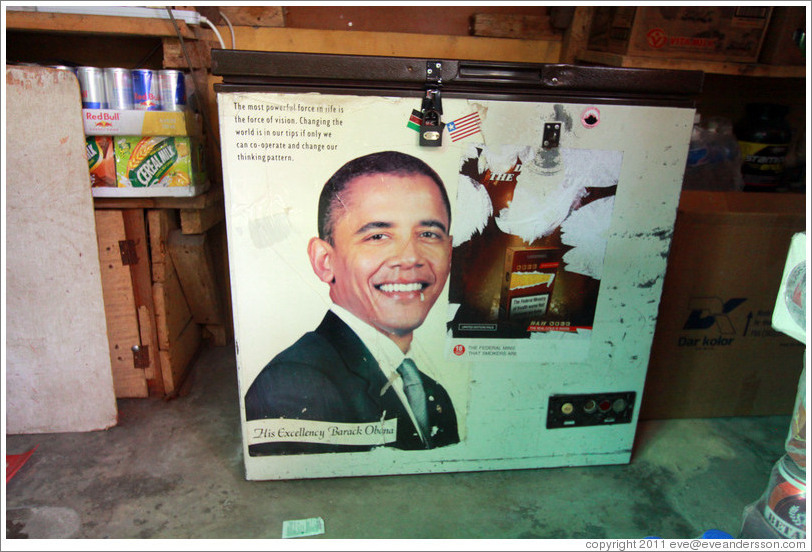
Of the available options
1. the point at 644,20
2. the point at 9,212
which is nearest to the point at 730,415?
the point at 644,20

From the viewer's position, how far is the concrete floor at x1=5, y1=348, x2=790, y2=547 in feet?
4.36

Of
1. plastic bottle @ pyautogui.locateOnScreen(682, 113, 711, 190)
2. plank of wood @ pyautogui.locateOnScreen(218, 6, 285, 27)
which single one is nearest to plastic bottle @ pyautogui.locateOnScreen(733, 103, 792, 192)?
plastic bottle @ pyautogui.locateOnScreen(682, 113, 711, 190)

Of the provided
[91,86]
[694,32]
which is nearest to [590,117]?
[694,32]

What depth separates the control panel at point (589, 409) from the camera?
4.87ft

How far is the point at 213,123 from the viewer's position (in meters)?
2.05

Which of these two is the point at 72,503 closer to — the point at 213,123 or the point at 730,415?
the point at 213,123

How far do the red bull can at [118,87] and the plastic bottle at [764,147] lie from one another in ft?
6.97

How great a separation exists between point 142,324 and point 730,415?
6.70 ft

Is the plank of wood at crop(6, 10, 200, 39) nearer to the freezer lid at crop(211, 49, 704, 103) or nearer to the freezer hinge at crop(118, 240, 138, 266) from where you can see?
the freezer hinge at crop(118, 240, 138, 266)

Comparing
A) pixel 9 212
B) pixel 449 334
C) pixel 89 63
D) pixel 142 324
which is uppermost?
pixel 89 63

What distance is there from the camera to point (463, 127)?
4.00ft

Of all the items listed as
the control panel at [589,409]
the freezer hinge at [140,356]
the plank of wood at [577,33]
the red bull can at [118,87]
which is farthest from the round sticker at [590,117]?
the freezer hinge at [140,356]

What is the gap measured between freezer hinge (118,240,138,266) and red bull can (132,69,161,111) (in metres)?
0.42

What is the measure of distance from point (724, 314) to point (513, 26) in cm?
129
